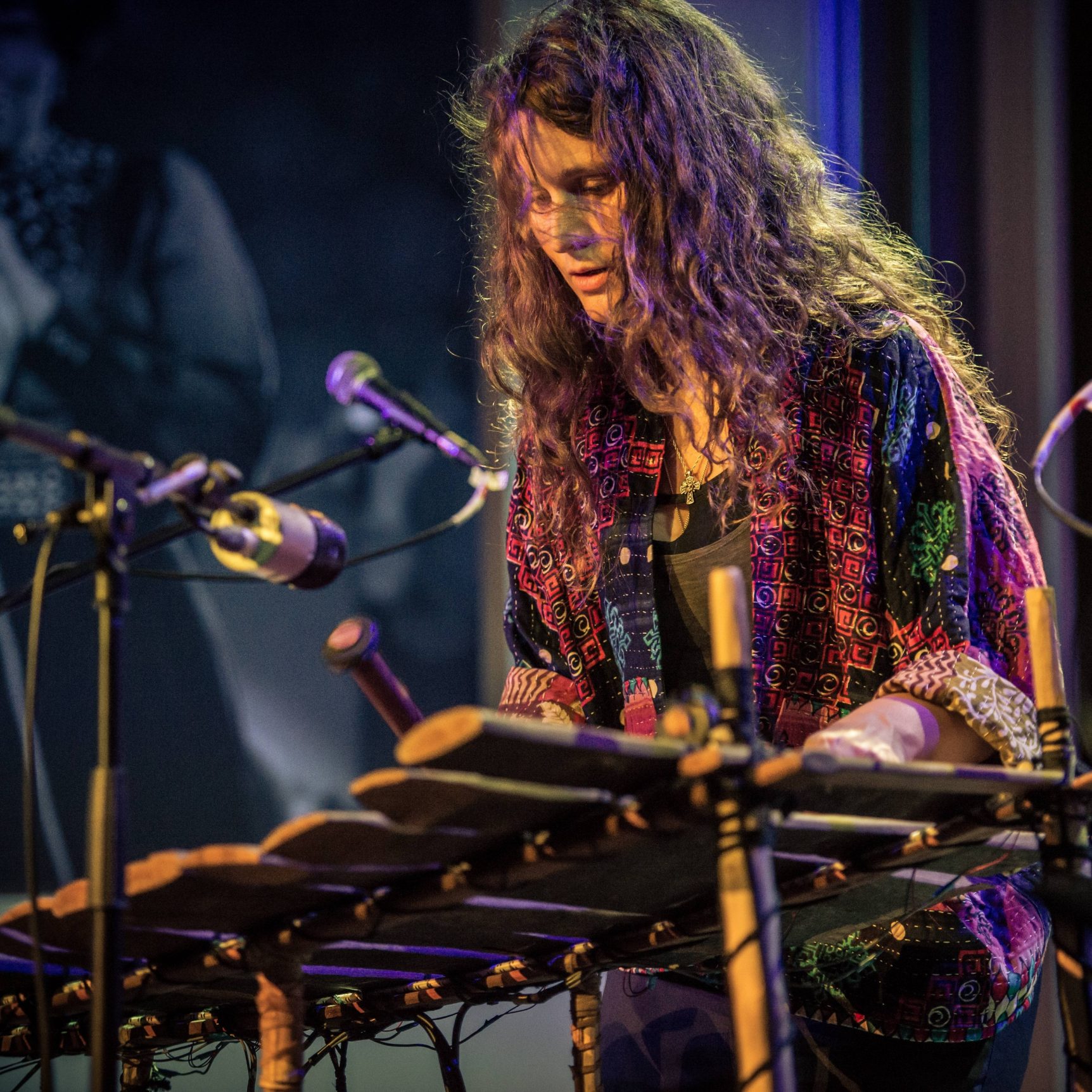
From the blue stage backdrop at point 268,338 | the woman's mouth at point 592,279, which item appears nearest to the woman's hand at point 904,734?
the woman's mouth at point 592,279

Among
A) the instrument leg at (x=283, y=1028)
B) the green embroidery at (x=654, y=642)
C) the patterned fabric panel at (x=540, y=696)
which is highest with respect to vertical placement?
the green embroidery at (x=654, y=642)

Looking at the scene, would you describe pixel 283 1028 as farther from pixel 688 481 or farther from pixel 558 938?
pixel 688 481

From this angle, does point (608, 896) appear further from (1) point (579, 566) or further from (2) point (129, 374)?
(2) point (129, 374)

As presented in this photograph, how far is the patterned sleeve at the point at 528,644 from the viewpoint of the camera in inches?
77.9

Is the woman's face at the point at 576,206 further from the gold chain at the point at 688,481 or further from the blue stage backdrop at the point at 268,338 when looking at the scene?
the blue stage backdrop at the point at 268,338

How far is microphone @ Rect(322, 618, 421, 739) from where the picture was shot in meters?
1.35

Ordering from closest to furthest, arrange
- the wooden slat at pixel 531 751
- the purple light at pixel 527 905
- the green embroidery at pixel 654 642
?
the wooden slat at pixel 531 751
the purple light at pixel 527 905
the green embroidery at pixel 654 642

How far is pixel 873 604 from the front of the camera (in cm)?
165

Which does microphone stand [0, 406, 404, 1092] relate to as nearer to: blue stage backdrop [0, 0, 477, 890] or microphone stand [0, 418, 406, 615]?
microphone stand [0, 418, 406, 615]

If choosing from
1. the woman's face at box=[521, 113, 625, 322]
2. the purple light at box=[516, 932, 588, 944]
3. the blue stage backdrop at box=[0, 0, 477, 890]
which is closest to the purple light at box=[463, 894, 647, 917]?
the purple light at box=[516, 932, 588, 944]

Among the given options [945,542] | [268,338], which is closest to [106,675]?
[945,542]

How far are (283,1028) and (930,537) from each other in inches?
36.8

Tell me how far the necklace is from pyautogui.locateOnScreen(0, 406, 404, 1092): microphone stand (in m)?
0.91

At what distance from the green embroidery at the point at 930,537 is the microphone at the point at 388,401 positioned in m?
0.55
